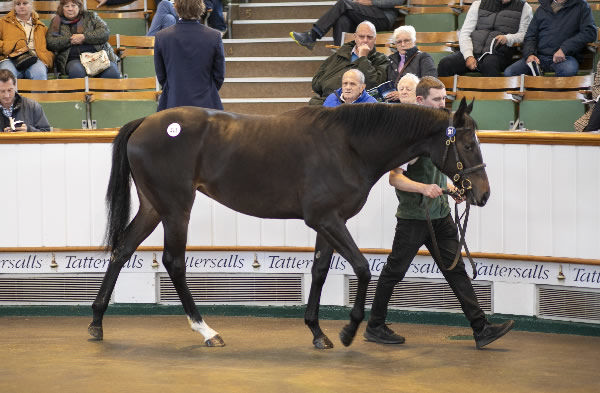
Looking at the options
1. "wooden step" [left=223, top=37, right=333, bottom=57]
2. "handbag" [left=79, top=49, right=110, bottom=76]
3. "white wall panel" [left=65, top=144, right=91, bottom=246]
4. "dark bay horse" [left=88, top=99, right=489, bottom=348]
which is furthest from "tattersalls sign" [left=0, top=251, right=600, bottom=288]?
"wooden step" [left=223, top=37, right=333, bottom=57]

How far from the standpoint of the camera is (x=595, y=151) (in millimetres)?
6293

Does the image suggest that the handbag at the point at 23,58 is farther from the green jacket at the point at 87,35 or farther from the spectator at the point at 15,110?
the spectator at the point at 15,110

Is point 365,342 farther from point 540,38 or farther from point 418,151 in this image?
point 540,38

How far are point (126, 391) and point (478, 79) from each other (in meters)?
5.86

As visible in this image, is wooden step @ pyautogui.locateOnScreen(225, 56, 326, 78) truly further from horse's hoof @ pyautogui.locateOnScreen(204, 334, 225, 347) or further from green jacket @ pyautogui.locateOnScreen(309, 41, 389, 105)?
horse's hoof @ pyautogui.locateOnScreen(204, 334, 225, 347)

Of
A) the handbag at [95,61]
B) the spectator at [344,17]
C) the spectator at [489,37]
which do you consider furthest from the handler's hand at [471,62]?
the handbag at [95,61]

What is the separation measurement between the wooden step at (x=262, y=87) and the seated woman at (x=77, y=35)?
4.26ft

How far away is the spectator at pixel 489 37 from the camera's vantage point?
1009cm

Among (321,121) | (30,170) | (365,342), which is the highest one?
(321,121)

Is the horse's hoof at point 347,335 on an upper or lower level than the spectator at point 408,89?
lower

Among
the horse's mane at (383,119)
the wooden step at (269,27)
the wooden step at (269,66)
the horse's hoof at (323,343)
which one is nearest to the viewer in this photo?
the horse's mane at (383,119)

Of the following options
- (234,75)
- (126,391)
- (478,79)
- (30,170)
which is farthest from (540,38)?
(126,391)

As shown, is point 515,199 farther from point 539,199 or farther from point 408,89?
point 408,89

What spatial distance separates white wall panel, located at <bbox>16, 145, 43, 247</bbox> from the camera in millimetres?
7105
